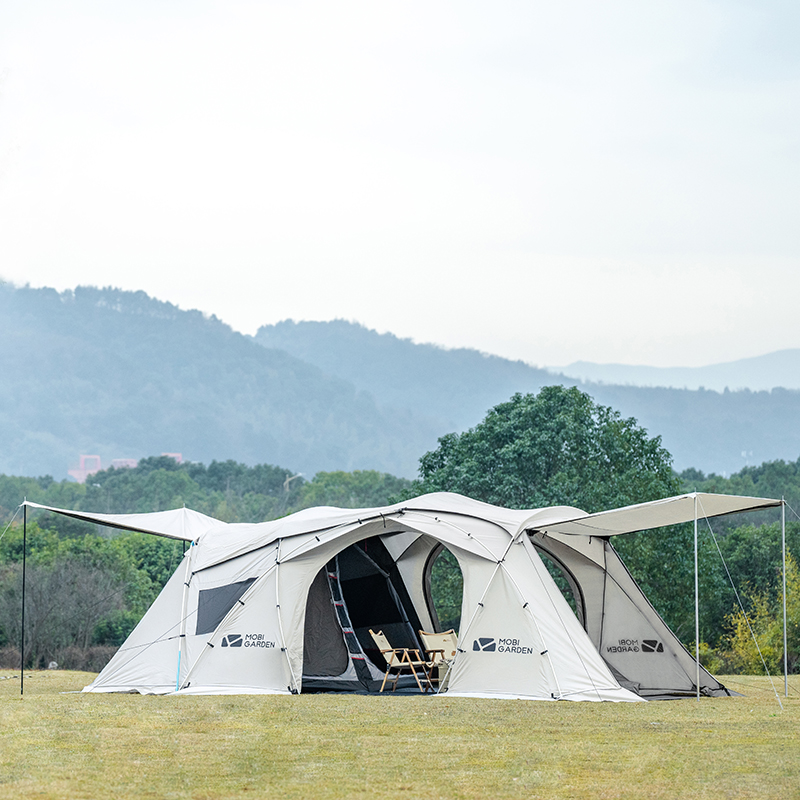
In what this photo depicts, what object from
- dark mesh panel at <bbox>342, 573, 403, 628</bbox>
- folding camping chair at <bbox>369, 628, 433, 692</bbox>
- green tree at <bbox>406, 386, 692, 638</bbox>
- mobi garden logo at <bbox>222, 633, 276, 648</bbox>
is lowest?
folding camping chair at <bbox>369, 628, 433, 692</bbox>

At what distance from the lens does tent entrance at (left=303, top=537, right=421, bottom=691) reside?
1331cm

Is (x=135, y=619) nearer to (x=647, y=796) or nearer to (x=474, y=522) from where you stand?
(x=474, y=522)

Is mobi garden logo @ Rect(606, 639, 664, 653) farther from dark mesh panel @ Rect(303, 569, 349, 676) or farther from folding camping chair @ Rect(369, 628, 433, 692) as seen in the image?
dark mesh panel @ Rect(303, 569, 349, 676)

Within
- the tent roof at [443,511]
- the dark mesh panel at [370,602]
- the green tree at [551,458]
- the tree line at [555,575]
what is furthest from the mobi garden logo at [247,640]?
the green tree at [551,458]

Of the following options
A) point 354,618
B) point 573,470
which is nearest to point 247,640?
point 354,618

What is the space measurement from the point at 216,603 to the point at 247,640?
0.71 m

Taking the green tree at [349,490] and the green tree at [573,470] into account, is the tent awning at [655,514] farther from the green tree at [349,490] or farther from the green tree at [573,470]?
the green tree at [349,490]

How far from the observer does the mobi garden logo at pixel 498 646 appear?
11.6 meters

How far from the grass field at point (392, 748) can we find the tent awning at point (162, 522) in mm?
2080

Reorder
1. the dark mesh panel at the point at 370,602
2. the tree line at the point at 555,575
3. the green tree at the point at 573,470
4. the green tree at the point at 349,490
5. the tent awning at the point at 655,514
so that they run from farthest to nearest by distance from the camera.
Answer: the green tree at the point at 349,490 < the tree line at the point at 555,575 < the green tree at the point at 573,470 < the dark mesh panel at the point at 370,602 < the tent awning at the point at 655,514

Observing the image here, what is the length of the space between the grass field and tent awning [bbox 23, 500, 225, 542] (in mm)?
2080

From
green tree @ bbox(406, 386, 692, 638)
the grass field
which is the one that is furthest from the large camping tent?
green tree @ bbox(406, 386, 692, 638)

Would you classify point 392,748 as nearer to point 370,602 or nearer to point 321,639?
point 321,639

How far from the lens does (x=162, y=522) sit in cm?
1361
